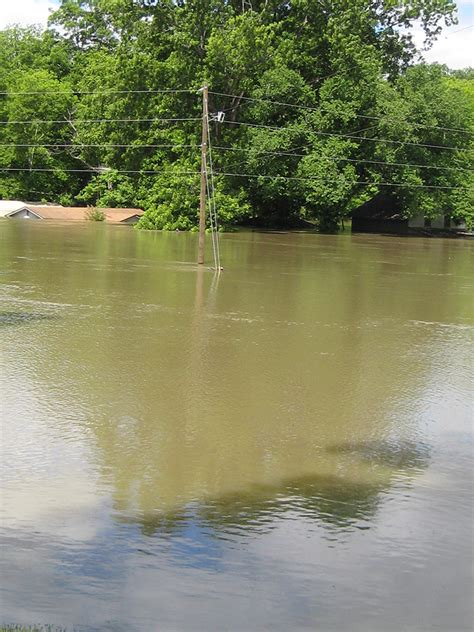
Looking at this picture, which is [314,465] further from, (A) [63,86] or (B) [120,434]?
(A) [63,86]

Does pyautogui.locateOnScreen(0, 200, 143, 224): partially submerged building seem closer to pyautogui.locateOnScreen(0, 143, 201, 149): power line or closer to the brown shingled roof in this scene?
the brown shingled roof

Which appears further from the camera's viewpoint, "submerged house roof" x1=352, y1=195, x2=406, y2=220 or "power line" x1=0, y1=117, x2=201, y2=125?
"submerged house roof" x1=352, y1=195, x2=406, y2=220

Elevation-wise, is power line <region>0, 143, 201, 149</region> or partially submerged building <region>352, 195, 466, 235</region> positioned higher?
power line <region>0, 143, 201, 149</region>

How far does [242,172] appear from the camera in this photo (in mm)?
51250

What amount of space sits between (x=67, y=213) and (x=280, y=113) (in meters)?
18.5

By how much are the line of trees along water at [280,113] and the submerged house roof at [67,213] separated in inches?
76.5

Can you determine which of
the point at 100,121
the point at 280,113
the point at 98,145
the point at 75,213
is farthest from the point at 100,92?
→ the point at 280,113

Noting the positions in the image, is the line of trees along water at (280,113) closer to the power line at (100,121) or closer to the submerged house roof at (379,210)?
the power line at (100,121)

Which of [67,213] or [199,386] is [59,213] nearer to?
[67,213]

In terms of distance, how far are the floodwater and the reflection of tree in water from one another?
3 cm

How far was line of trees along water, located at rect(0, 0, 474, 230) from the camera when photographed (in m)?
49.7

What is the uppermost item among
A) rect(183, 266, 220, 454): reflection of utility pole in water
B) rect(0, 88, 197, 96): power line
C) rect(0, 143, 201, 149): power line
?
rect(0, 88, 197, 96): power line

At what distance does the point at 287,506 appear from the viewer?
733cm

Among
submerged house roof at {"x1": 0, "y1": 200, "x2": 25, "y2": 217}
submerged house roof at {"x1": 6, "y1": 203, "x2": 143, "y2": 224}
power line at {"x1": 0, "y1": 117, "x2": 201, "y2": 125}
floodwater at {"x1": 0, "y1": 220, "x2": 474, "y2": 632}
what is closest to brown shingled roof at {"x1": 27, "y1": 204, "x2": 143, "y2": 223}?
submerged house roof at {"x1": 6, "y1": 203, "x2": 143, "y2": 224}
